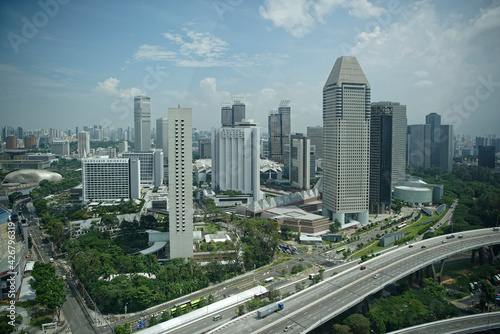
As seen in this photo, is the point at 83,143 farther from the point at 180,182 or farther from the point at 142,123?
the point at 180,182

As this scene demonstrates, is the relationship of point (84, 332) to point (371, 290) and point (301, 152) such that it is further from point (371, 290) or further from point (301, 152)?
point (301, 152)

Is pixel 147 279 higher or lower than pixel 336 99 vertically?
lower

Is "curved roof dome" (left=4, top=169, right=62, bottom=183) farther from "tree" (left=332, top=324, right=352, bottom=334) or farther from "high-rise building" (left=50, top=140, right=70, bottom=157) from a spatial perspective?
"tree" (left=332, top=324, right=352, bottom=334)

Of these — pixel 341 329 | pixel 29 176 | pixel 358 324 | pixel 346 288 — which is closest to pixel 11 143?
pixel 29 176

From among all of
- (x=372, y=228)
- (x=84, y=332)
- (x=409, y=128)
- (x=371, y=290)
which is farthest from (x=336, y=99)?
(x=409, y=128)

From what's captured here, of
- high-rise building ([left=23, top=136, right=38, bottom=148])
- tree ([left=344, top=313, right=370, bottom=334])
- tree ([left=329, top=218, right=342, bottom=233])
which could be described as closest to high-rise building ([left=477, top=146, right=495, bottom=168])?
tree ([left=329, top=218, right=342, bottom=233])
